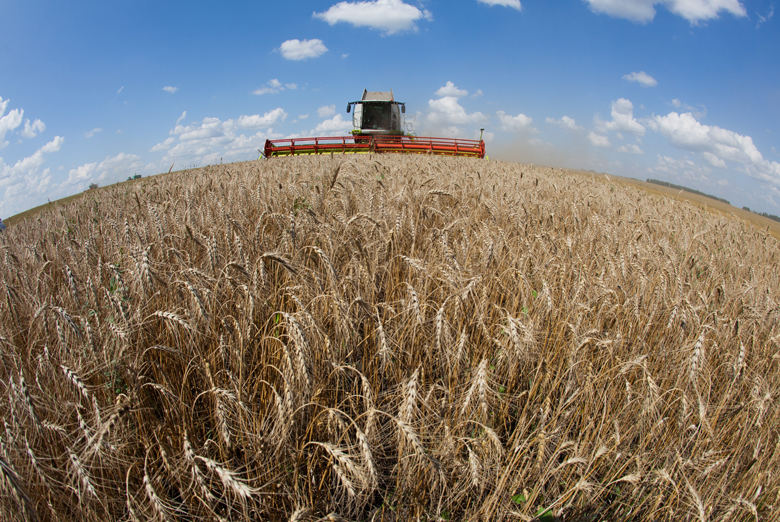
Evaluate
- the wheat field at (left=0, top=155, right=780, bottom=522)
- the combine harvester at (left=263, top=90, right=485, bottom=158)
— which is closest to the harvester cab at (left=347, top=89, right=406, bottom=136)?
the combine harvester at (left=263, top=90, right=485, bottom=158)

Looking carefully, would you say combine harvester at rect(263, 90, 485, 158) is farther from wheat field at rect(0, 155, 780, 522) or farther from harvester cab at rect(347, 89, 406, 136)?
wheat field at rect(0, 155, 780, 522)

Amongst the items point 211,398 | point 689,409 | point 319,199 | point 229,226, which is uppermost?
point 319,199

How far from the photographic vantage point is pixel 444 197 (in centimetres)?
450

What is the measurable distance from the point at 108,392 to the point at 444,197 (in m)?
3.90

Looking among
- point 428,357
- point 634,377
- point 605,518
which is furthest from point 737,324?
point 428,357

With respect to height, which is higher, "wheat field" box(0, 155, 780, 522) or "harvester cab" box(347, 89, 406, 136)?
"harvester cab" box(347, 89, 406, 136)

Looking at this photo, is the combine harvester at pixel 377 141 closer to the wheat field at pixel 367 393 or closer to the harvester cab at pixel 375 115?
the harvester cab at pixel 375 115

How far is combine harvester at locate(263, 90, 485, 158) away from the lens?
1549 cm

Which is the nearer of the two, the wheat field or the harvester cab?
the wheat field

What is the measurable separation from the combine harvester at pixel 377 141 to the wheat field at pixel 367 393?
1186 cm

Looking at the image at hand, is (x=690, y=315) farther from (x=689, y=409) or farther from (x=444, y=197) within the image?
(x=444, y=197)

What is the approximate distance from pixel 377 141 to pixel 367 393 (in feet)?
55.2

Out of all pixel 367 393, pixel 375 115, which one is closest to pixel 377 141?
pixel 375 115

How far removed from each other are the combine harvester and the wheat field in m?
11.9
